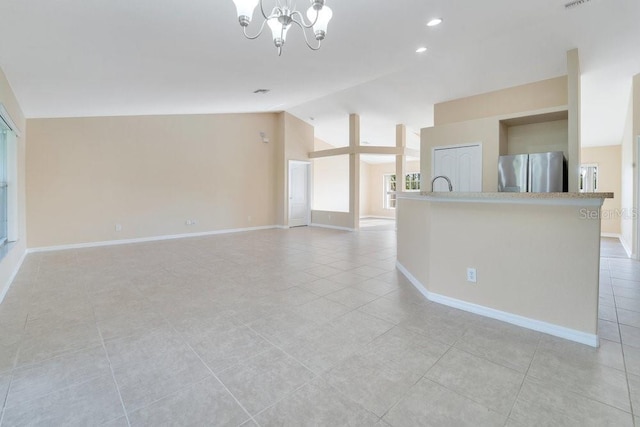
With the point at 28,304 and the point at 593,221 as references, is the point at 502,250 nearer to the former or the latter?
the point at 593,221

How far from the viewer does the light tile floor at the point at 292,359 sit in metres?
1.48

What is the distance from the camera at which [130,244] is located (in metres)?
6.14

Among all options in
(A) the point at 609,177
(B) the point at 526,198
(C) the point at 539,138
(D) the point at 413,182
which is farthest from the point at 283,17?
(D) the point at 413,182

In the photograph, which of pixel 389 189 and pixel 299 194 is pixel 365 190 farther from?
pixel 299 194

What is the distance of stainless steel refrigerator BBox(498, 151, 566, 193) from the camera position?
13.9 feet

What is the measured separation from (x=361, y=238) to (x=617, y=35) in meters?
5.16

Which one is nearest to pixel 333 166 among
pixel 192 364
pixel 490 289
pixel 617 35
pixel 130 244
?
pixel 130 244

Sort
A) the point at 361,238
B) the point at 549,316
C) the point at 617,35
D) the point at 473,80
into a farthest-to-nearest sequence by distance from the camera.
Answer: the point at 361,238
the point at 473,80
the point at 617,35
the point at 549,316

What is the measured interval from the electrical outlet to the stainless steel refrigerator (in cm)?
254

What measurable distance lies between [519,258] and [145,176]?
6.79 m

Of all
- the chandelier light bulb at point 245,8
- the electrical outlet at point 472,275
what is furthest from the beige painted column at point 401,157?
the chandelier light bulb at point 245,8

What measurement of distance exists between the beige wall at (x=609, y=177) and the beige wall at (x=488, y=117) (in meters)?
4.28

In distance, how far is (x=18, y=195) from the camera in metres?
4.45

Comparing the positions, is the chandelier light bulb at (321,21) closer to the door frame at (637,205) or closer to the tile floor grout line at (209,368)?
the tile floor grout line at (209,368)
